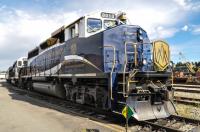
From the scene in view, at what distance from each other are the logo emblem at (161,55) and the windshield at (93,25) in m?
2.69

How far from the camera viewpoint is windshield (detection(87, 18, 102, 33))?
1143 cm

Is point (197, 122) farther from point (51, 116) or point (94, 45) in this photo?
point (51, 116)

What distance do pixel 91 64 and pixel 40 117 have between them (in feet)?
8.70

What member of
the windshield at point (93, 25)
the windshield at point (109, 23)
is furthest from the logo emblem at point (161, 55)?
the windshield at point (93, 25)

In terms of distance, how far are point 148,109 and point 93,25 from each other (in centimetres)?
406

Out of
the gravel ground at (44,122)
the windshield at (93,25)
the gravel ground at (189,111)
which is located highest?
the windshield at (93,25)

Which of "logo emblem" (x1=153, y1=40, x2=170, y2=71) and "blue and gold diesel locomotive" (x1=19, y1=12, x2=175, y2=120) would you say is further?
"logo emblem" (x1=153, y1=40, x2=170, y2=71)

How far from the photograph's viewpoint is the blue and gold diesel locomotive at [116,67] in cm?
938

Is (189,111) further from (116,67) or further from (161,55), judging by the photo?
(116,67)

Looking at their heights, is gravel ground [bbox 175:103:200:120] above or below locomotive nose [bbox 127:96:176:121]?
below

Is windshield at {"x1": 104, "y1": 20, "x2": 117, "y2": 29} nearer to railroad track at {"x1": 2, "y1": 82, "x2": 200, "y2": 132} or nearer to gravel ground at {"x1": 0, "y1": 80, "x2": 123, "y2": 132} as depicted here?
railroad track at {"x1": 2, "y1": 82, "x2": 200, "y2": 132}

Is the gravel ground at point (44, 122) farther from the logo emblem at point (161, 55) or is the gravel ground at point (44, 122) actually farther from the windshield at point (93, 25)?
the windshield at point (93, 25)

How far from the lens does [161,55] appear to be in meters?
10.0

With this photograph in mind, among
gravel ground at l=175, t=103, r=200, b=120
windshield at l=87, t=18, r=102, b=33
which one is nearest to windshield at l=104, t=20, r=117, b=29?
windshield at l=87, t=18, r=102, b=33
